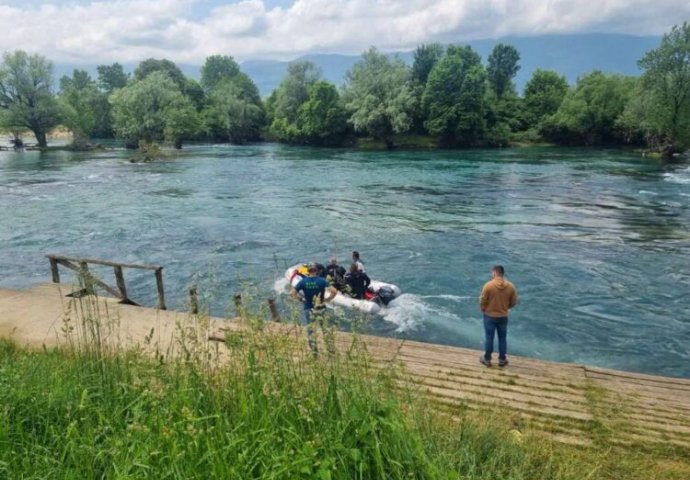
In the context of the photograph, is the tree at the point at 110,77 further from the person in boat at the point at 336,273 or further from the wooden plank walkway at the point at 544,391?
the wooden plank walkway at the point at 544,391

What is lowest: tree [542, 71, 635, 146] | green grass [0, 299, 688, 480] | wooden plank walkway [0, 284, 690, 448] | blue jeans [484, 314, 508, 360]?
wooden plank walkway [0, 284, 690, 448]

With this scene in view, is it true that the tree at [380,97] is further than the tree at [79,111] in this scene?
No

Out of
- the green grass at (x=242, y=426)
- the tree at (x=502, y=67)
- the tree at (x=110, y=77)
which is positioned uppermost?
the tree at (x=110, y=77)

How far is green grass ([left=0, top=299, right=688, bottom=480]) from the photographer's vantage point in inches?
148

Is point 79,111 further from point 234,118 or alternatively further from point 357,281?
point 357,281

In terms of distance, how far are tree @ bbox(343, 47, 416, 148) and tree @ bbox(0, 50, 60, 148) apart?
39.0 metres

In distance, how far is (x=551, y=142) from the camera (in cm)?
6881

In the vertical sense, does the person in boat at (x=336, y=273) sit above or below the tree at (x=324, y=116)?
below

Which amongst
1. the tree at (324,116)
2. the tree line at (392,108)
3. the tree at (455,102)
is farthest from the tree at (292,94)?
the tree at (455,102)

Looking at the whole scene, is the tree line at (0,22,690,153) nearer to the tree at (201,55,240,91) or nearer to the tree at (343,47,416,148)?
the tree at (343,47,416,148)

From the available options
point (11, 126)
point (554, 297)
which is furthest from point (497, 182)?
point (11, 126)

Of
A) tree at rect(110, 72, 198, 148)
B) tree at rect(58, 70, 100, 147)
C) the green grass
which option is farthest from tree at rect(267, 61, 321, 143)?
the green grass

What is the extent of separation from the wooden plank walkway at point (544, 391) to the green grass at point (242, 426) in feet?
2.46

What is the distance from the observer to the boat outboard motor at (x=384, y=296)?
1387cm
